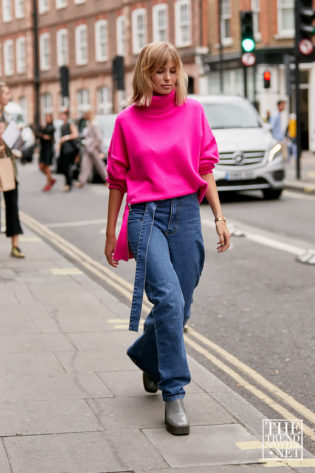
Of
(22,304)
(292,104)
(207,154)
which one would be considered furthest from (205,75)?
(207,154)

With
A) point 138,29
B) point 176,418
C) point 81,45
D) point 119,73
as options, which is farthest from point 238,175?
point 81,45

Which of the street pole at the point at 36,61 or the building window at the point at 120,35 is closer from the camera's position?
the building window at the point at 120,35

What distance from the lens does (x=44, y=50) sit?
55.3 m

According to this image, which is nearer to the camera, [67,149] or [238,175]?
[238,175]

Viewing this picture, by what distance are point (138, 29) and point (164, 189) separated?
136 feet

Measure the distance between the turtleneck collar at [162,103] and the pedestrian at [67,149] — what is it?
15966 millimetres

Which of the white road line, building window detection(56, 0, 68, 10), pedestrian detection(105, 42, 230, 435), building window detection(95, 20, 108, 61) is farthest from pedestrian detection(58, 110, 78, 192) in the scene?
building window detection(56, 0, 68, 10)

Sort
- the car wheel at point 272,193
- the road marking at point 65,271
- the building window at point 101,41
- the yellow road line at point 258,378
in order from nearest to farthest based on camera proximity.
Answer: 1. the yellow road line at point 258,378
2. the road marking at point 65,271
3. the car wheel at point 272,193
4. the building window at point 101,41

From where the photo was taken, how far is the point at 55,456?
401cm

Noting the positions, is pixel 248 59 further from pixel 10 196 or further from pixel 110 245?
pixel 110 245

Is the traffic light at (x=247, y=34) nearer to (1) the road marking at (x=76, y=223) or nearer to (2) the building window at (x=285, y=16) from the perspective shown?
(1) the road marking at (x=76, y=223)

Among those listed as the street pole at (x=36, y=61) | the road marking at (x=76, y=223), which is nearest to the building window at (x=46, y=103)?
the street pole at (x=36, y=61)

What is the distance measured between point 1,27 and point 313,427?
58.3 meters

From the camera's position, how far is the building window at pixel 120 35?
154ft
